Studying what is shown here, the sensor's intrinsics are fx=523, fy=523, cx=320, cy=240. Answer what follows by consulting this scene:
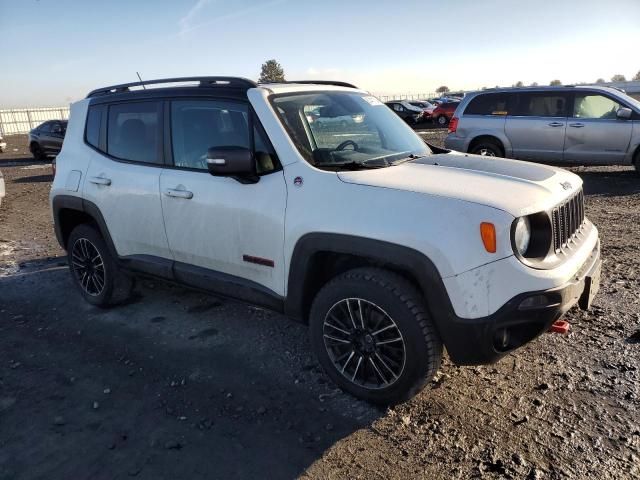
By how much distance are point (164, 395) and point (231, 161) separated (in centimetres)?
161

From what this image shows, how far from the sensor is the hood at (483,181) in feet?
9.29

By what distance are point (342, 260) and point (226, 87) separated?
5.03ft

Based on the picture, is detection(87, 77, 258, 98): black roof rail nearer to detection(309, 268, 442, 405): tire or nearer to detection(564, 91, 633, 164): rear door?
detection(309, 268, 442, 405): tire

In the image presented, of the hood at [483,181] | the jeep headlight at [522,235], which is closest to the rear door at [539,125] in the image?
the hood at [483,181]

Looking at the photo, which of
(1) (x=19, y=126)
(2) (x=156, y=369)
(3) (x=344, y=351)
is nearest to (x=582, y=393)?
(3) (x=344, y=351)

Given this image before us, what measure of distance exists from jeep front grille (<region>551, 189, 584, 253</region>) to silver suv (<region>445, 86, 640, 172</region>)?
25.8 feet

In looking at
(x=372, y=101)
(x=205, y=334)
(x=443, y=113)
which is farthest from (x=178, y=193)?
(x=443, y=113)

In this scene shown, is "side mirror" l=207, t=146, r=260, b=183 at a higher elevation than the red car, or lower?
higher

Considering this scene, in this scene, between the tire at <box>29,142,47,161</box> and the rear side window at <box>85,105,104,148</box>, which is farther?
the tire at <box>29,142,47,161</box>

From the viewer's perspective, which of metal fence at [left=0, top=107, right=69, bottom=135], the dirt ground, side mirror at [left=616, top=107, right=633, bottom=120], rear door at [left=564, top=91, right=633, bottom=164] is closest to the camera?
the dirt ground

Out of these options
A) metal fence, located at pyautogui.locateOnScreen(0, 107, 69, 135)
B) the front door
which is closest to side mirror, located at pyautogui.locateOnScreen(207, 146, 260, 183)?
the front door

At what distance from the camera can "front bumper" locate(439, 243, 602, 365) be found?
270 cm

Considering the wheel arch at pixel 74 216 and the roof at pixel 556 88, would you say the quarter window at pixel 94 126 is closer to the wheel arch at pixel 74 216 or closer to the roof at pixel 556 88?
the wheel arch at pixel 74 216

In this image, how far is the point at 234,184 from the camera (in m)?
3.60
